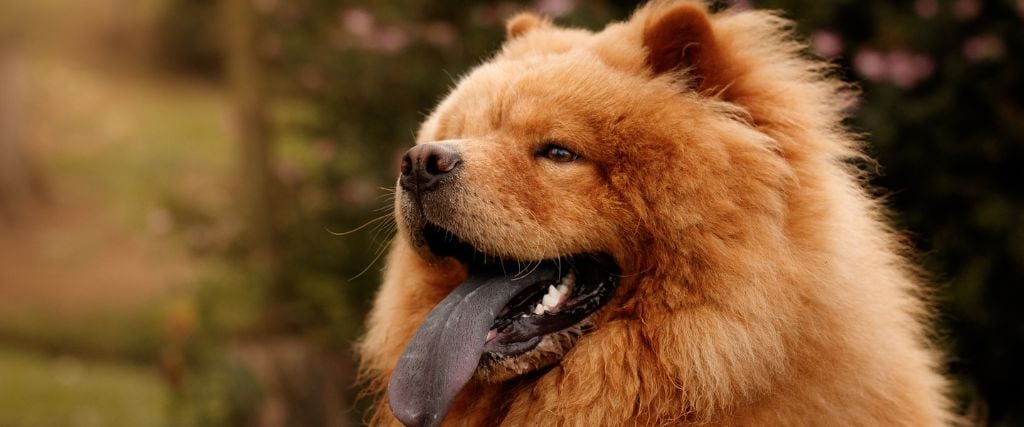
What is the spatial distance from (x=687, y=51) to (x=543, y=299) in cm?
99

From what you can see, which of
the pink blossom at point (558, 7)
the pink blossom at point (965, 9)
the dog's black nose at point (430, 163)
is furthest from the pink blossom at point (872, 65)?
the dog's black nose at point (430, 163)

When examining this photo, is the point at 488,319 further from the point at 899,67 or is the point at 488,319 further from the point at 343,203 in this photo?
the point at 343,203

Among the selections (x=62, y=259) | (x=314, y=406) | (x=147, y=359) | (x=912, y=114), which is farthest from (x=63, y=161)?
(x=912, y=114)

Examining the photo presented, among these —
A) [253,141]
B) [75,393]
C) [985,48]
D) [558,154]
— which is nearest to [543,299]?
[558,154]

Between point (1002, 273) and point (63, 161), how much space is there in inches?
513

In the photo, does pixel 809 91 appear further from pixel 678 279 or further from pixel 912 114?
pixel 912 114

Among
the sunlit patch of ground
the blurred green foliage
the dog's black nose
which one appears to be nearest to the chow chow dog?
the dog's black nose

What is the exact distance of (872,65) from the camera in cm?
597

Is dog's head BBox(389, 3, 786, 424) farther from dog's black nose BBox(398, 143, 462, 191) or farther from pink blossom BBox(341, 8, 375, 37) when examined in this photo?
pink blossom BBox(341, 8, 375, 37)

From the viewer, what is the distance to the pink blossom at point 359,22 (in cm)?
700

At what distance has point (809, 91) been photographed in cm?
321

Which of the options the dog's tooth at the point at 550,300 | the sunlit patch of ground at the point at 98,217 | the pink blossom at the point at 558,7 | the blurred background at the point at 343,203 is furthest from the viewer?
the sunlit patch of ground at the point at 98,217

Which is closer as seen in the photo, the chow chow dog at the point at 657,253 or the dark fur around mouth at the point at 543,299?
the chow chow dog at the point at 657,253

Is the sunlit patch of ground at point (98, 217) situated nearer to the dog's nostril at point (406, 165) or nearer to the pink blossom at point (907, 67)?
the dog's nostril at point (406, 165)
